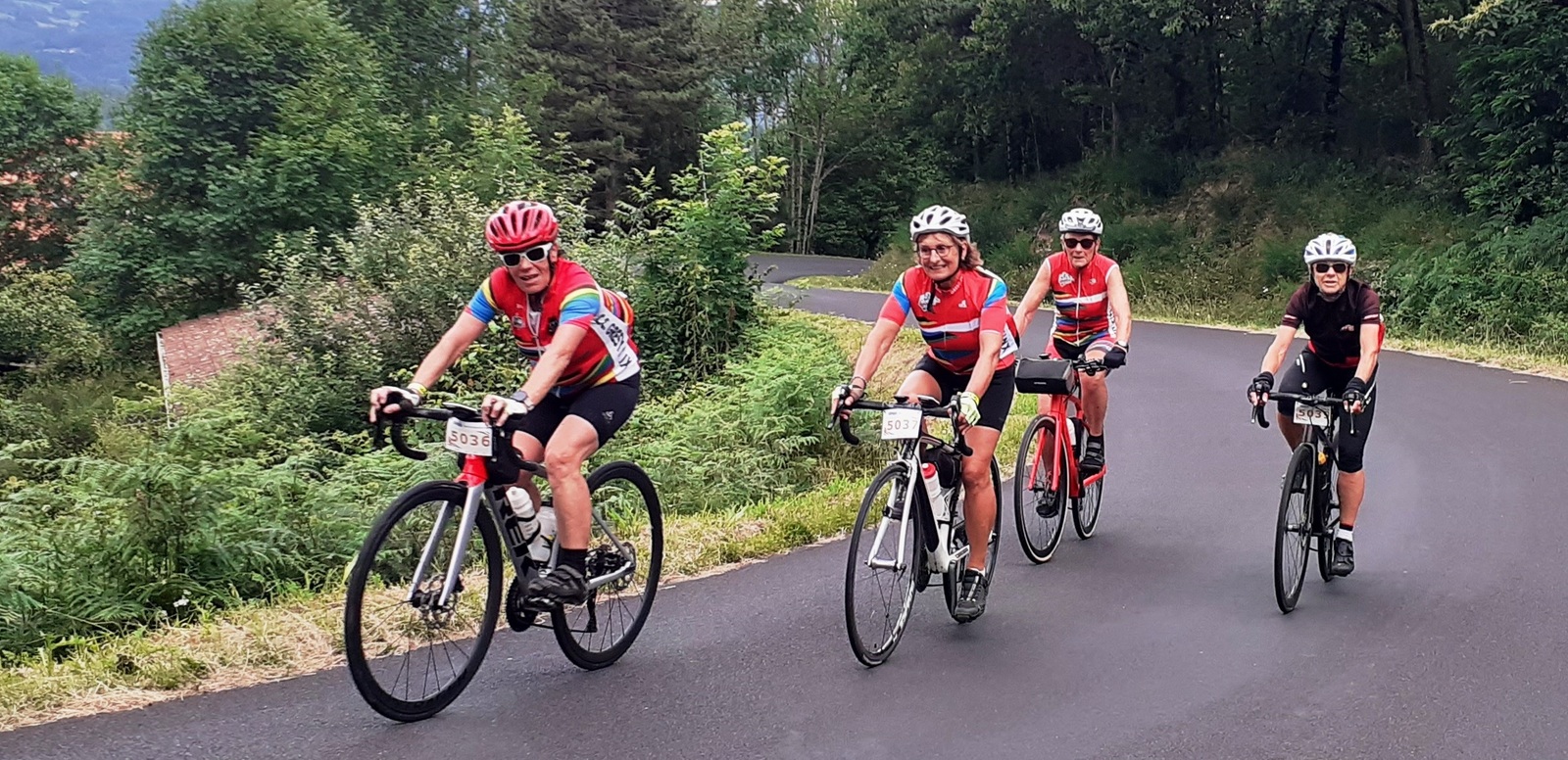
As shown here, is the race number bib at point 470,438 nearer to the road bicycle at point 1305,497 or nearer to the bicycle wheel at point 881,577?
the bicycle wheel at point 881,577

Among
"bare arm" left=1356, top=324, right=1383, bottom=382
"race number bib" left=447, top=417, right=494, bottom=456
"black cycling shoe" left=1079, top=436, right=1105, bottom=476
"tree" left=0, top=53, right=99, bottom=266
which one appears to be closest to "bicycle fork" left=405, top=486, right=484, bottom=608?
"race number bib" left=447, top=417, right=494, bottom=456

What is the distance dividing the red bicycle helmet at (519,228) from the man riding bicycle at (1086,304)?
3.75 metres

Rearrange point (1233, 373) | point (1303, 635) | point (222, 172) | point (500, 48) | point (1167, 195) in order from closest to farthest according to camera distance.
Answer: point (1303, 635), point (1233, 373), point (222, 172), point (1167, 195), point (500, 48)

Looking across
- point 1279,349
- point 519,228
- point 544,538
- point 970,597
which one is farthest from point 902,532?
point 1279,349

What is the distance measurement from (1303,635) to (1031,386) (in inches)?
79.9

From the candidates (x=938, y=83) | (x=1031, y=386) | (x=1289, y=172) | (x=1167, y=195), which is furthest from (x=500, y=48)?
(x=1031, y=386)

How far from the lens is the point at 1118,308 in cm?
797

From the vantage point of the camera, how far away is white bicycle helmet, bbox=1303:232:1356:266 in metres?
6.71

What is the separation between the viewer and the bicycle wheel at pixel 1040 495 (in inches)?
291

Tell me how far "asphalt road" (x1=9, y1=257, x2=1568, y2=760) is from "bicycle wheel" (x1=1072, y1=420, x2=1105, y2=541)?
0.38 ft

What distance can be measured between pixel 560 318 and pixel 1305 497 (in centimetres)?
417

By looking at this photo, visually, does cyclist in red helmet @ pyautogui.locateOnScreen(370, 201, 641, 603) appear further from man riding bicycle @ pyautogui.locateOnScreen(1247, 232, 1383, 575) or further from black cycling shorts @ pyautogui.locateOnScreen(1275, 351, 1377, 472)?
black cycling shorts @ pyautogui.locateOnScreen(1275, 351, 1377, 472)

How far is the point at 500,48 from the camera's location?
47.8m

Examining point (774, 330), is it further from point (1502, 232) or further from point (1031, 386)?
point (1502, 232)
